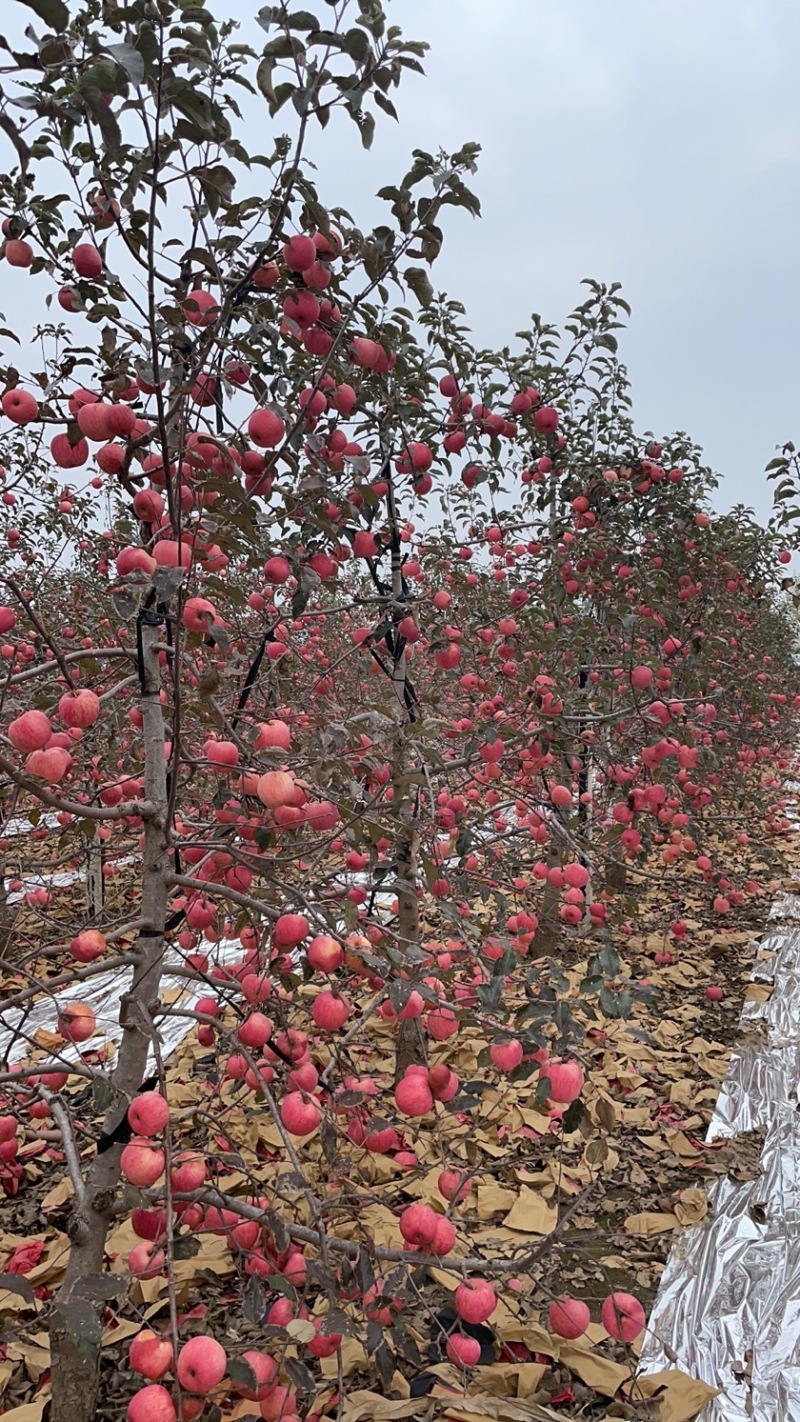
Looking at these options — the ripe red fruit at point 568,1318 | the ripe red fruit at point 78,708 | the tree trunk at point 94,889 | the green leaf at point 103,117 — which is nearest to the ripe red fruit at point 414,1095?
the ripe red fruit at point 568,1318

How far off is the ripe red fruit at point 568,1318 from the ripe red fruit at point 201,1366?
2.45 feet

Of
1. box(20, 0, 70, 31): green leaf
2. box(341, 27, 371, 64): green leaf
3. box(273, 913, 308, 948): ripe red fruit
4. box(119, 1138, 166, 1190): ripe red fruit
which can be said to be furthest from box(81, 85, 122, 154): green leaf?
box(119, 1138, 166, 1190): ripe red fruit

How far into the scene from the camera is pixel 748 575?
18.9ft

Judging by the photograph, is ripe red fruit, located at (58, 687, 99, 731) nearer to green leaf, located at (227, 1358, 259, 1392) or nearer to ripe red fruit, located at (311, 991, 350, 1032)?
ripe red fruit, located at (311, 991, 350, 1032)

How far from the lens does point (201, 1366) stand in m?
1.12

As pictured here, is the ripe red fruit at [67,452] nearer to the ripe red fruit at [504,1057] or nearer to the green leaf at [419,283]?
the green leaf at [419,283]

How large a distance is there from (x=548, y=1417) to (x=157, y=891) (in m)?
1.32

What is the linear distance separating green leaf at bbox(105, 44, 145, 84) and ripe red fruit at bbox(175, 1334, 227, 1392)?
1586 mm

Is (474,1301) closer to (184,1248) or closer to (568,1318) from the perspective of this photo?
(568,1318)

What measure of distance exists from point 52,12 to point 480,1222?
2.45 m

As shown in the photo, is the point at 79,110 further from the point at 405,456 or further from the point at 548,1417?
the point at 548,1417

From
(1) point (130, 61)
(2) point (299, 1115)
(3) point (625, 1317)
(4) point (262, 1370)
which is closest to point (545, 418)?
(1) point (130, 61)

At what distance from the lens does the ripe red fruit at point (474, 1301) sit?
4.61 feet

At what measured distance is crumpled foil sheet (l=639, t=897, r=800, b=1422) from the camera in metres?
1.88
